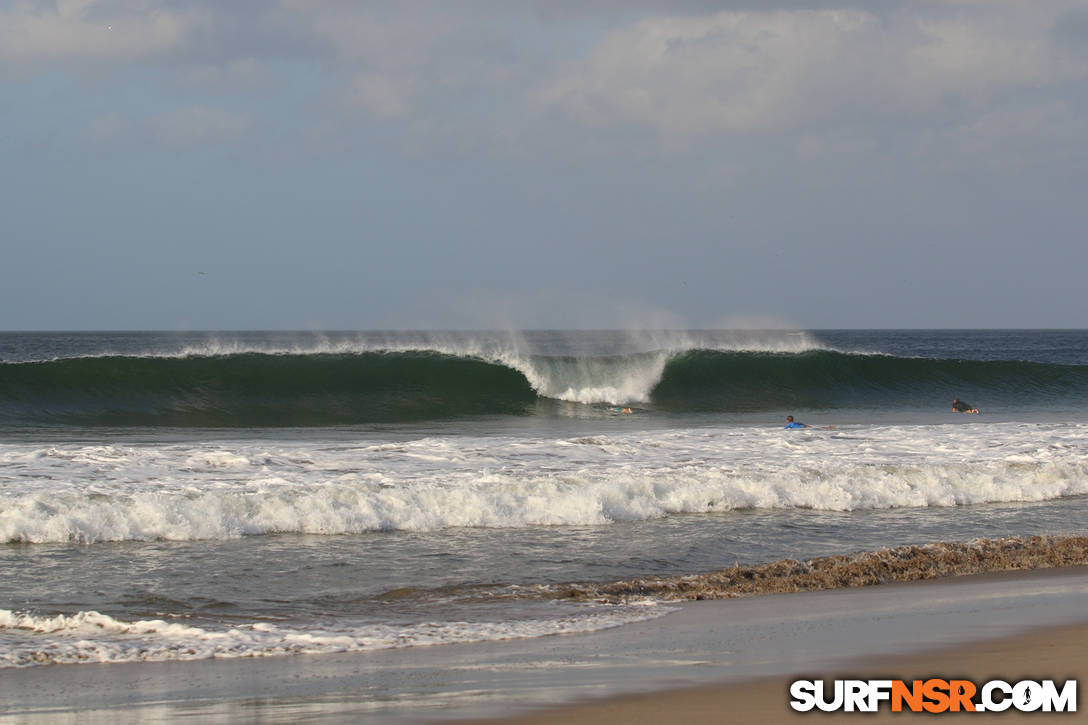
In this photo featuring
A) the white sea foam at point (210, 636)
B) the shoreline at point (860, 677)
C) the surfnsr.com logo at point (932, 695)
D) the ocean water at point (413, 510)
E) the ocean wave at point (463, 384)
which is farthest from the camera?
the ocean wave at point (463, 384)

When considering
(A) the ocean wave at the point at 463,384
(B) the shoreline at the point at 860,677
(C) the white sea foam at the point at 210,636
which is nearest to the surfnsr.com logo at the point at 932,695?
(B) the shoreline at the point at 860,677

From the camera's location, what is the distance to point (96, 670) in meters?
4.50

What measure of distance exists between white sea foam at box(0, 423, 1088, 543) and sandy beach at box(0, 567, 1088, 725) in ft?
10.7

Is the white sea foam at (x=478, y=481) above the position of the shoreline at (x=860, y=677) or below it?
above

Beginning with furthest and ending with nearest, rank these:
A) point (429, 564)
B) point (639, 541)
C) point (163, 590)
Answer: point (639, 541) → point (429, 564) → point (163, 590)

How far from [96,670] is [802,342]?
29.2 metres

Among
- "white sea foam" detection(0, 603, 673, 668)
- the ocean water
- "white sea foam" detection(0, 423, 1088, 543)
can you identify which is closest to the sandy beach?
"white sea foam" detection(0, 603, 673, 668)

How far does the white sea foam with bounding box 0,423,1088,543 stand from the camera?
26.2ft

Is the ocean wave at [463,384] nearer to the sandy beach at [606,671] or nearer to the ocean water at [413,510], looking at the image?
the ocean water at [413,510]

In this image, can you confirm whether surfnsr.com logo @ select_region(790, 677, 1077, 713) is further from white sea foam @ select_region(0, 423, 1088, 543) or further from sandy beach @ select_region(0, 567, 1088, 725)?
white sea foam @ select_region(0, 423, 1088, 543)

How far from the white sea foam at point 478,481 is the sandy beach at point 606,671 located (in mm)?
3271

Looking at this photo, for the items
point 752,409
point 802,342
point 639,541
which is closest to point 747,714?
point 639,541

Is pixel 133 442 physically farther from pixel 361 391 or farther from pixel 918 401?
pixel 918 401

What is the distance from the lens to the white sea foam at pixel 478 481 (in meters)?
7.98
